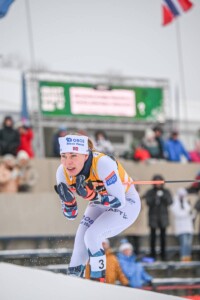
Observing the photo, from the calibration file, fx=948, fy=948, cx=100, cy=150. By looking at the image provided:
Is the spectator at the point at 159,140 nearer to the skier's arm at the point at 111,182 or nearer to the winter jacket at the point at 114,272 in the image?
the winter jacket at the point at 114,272

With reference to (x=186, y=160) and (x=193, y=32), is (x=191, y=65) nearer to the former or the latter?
(x=193, y=32)

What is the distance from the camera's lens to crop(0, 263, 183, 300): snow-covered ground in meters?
7.10

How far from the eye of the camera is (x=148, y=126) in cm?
2219

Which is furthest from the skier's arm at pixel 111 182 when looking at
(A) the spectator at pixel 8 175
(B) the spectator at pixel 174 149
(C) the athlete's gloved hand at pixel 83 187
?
(B) the spectator at pixel 174 149

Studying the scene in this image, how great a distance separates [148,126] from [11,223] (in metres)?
7.84

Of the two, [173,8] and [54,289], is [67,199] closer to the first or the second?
[54,289]

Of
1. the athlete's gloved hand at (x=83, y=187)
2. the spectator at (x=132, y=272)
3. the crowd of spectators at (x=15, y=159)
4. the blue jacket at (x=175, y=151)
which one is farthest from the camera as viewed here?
the blue jacket at (x=175, y=151)

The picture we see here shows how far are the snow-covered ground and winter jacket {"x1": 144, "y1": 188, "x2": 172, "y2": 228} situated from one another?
766 centimetres

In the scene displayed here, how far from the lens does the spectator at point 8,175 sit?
48.3 feet

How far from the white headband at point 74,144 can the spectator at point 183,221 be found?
21.9 feet

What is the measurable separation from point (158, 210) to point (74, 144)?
620 centimetres

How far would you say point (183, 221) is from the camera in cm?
1567

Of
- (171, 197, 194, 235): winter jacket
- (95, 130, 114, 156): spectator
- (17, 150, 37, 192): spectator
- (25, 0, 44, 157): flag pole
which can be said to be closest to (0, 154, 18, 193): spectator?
(17, 150, 37, 192): spectator

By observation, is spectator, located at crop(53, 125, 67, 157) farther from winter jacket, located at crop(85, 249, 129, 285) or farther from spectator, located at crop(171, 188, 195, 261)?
winter jacket, located at crop(85, 249, 129, 285)
